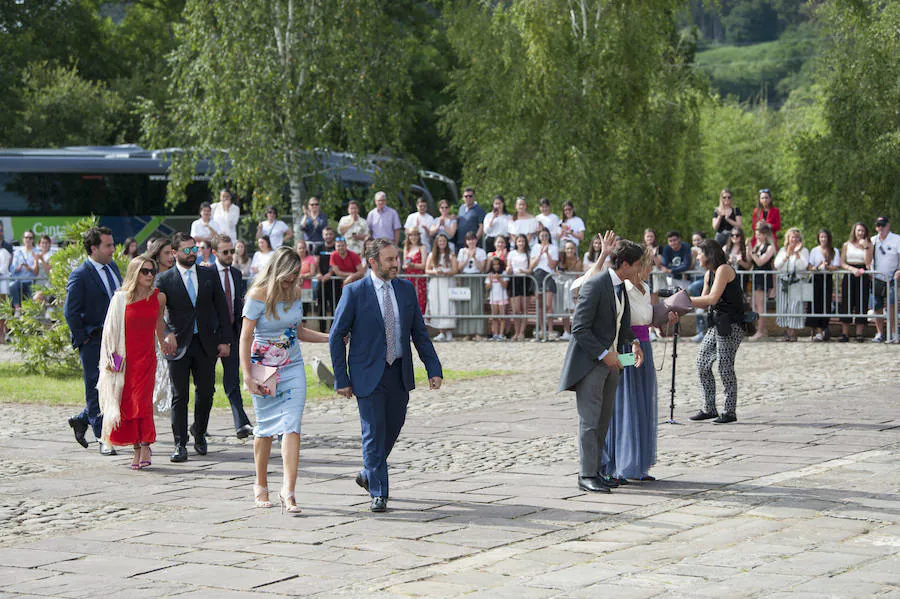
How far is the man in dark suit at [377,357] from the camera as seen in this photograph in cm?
841

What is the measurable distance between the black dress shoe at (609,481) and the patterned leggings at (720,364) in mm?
3292

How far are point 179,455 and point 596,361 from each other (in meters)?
3.61

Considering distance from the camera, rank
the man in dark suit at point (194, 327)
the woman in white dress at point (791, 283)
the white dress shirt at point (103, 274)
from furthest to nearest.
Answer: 1. the woman in white dress at point (791, 283)
2. the white dress shirt at point (103, 274)
3. the man in dark suit at point (194, 327)

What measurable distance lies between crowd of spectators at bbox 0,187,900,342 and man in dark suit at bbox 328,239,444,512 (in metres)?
9.99

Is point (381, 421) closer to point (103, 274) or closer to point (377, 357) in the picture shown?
point (377, 357)

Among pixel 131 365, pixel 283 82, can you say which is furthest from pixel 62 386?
pixel 283 82

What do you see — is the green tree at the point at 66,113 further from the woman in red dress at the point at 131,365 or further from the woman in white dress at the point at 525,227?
the woman in red dress at the point at 131,365

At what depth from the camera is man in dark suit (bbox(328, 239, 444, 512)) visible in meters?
8.41

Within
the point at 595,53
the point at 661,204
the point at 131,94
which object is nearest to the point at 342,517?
the point at 595,53

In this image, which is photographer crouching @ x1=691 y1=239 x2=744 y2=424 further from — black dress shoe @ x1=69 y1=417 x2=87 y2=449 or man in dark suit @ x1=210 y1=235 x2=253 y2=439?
black dress shoe @ x1=69 y1=417 x2=87 y2=449

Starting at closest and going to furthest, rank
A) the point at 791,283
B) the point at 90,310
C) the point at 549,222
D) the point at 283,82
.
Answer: the point at 90,310
the point at 791,283
the point at 549,222
the point at 283,82

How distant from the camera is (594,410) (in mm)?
9102

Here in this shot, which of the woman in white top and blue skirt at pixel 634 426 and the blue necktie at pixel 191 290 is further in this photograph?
the blue necktie at pixel 191 290

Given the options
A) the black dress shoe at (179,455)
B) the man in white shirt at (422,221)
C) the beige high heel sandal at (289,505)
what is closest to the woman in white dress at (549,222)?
the man in white shirt at (422,221)
